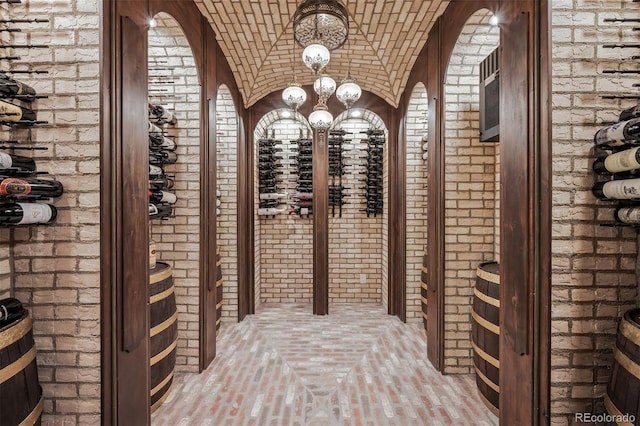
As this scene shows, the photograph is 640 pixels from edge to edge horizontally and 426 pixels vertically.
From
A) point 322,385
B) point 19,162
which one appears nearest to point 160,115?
point 19,162

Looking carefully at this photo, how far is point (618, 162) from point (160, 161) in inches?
129

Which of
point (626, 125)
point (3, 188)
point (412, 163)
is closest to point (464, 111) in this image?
point (412, 163)

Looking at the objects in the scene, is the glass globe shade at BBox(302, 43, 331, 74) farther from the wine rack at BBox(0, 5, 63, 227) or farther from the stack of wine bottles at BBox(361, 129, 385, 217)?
the stack of wine bottles at BBox(361, 129, 385, 217)

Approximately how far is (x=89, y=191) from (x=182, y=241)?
59.6 inches

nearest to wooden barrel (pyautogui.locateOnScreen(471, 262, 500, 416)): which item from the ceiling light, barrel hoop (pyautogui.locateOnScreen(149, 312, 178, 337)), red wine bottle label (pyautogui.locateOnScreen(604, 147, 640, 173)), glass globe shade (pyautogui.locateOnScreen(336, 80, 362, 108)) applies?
red wine bottle label (pyautogui.locateOnScreen(604, 147, 640, 173))

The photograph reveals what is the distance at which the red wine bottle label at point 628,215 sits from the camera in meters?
1.67

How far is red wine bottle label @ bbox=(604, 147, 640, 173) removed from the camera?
1557 mm

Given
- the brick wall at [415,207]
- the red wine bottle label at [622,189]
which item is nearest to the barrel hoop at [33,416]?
the red wine bottle label at [622,189]

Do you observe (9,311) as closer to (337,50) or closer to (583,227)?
(583,227)

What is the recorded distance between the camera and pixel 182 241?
3.34 m

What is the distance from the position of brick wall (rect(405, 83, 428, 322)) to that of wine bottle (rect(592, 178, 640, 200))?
3152mm

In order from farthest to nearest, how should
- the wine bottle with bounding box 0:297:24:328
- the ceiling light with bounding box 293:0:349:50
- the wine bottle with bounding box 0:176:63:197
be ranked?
1. the ceiling light with bounding box 293:0:349:50
2. the wine bottle with bounding box 0:297:24:328
3. the wine bottle with bounding box 0:176:63:197

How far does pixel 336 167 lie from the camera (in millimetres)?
6215

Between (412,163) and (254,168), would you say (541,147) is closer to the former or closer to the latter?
(412,163)
